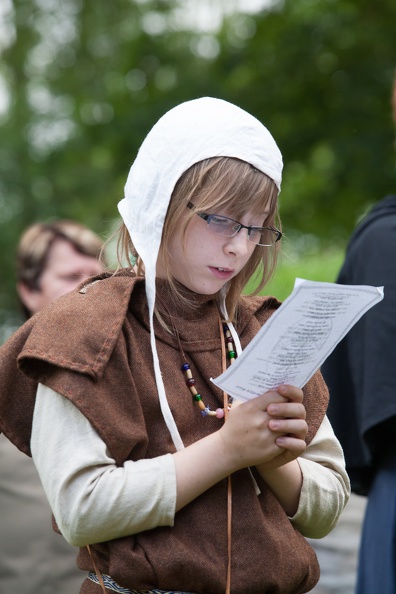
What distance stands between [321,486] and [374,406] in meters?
0.67

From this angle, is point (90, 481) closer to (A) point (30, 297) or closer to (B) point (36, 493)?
(B) point (36, 493)

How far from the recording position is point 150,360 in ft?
6.15

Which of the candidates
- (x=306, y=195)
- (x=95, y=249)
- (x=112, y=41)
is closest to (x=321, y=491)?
(x=95, y=249)

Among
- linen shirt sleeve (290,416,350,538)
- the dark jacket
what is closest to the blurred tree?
the dark jacket

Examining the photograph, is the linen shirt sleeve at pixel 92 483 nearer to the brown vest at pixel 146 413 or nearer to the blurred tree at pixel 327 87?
the brown vest at pixel 146 413

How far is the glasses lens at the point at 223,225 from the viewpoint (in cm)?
187

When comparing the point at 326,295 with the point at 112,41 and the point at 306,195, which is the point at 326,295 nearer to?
the point at 306,195

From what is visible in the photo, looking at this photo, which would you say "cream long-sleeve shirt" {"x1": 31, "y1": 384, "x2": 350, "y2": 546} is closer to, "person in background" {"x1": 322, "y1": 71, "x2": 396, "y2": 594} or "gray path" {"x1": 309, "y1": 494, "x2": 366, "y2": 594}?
"person in background" {"x1": 322, "y1": 71, "x2": 396, "y2": 594}

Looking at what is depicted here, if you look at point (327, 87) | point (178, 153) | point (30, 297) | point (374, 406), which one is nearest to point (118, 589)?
point (178, 153)

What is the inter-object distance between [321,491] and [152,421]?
1.42ft

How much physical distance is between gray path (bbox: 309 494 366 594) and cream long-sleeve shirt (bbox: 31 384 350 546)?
2.20m

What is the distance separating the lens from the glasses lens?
73.5 inches

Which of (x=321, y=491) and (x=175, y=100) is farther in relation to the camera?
(x=175, y=100)

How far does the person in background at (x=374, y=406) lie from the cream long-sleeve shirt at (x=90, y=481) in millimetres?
1024
